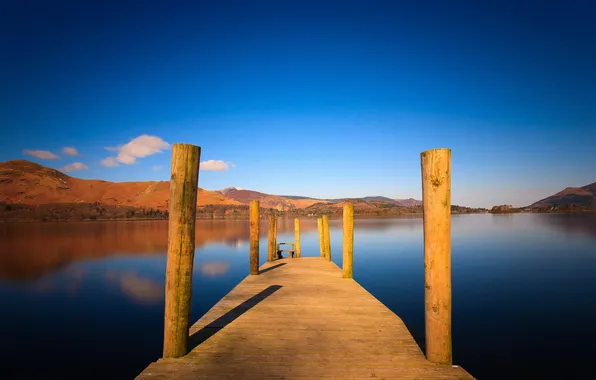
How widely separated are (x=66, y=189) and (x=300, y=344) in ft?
450

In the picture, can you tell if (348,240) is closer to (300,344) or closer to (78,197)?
(300,344)

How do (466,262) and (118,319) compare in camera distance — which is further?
(466,262)

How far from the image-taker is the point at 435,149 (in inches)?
151

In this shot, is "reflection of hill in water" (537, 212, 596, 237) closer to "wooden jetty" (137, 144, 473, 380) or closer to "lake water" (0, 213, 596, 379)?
"lake water" (0, 213, 596, 379)

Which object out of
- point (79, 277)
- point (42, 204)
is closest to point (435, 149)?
point (79, 277)

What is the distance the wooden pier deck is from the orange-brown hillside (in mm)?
115767

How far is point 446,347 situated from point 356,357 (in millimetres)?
1111

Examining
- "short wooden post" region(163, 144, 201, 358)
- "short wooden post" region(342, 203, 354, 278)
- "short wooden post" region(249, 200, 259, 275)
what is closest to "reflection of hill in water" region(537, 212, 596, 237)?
"short wooden post" region(342, 203, 354, 278)

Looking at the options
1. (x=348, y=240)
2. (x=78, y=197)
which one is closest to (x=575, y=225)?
(x=348, y=240)

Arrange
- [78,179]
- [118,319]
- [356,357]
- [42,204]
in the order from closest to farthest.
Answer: [356,357]
[118,319]
[42,204]
[78,179]

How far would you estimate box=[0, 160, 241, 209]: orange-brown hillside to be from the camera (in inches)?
3883

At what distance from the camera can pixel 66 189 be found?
113750 millimetres

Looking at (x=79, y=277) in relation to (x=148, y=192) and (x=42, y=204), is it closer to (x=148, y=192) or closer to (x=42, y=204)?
(x=42, y=204)

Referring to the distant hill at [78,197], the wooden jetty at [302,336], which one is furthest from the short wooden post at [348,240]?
the distant hill at [78,197]
